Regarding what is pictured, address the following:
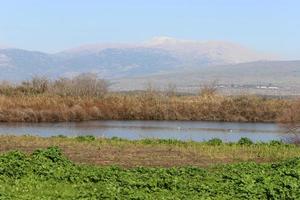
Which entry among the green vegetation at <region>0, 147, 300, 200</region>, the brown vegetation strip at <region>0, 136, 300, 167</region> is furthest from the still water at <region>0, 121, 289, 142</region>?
the green vegetation at <region>0, 147, 300, 200</region>

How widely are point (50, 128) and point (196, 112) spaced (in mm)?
17945

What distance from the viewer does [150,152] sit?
23188 mm

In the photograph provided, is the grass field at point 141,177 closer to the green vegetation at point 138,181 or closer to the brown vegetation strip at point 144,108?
the green vegetation at point 138,181

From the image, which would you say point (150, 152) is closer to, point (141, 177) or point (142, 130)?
point (141, 177)

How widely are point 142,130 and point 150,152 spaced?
2270 cm

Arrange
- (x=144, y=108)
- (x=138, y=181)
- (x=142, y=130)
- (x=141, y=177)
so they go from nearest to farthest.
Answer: (x=138, y=181) → (x=141, y=177) → (x=142, y=130) → (x=144, y=108)

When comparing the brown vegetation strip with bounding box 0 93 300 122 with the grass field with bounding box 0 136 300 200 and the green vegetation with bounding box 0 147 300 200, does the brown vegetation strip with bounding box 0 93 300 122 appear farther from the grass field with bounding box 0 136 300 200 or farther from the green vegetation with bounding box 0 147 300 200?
the green vegetation with bounding box 0 147 300 200

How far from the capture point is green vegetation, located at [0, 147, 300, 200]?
13.5m

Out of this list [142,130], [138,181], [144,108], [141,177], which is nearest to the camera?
[138,181]

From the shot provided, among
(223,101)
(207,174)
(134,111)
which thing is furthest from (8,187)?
(223,101)

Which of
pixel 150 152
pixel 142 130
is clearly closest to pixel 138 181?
pixel 150 152

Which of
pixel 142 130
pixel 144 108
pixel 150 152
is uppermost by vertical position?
pixel 144 108

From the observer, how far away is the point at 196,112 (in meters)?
60.2

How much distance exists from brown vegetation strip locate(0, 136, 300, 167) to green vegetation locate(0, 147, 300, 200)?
313 centimetres
